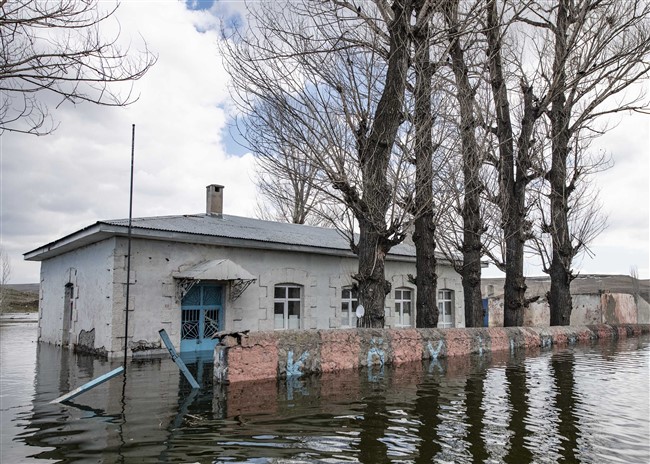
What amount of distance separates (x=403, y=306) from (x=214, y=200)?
7.96 m

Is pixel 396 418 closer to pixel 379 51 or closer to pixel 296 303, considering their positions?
pixel 379 51

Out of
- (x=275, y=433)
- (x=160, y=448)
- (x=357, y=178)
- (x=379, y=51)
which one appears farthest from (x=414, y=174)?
(x=160, y=448)

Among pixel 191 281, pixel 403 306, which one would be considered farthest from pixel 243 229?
pixel 403 306

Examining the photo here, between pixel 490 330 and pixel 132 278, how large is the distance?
9.06 meters

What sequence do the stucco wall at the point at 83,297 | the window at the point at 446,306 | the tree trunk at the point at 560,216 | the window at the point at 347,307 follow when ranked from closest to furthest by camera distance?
the stucco wall at the point at 83,297, the tree trunk at the point at 560,216, the window at the point at 347,307, the window at the point at 446,306

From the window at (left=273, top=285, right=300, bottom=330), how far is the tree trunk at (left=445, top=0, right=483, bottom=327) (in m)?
5.04

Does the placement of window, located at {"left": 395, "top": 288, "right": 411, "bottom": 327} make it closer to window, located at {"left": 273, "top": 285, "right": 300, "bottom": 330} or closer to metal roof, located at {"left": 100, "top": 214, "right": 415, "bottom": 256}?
metal roof, located at {"left": 100, "top": 214, "right": 415, "bottom": 256}

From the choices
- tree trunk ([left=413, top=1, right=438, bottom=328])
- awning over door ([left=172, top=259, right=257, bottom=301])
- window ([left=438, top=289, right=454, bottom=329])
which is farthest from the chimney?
window ([left=438, top=289, right=454, bottom=329])

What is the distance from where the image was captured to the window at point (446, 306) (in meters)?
20.7

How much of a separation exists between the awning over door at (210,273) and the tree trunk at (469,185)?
19.5 feet

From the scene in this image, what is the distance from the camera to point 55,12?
5.50 meters

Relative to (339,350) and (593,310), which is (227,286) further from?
(593,310)

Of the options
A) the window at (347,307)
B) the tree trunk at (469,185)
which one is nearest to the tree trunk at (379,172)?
the tree trunk at (469,185)

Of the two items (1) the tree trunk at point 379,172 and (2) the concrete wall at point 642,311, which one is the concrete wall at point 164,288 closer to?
(1) the tree trunk at point 379,172
